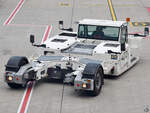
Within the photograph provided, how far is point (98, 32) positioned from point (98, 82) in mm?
3826

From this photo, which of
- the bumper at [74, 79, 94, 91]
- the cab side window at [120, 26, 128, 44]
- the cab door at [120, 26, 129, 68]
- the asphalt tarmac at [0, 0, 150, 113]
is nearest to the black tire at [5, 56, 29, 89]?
the asphalt tarmac at [0, 0, 150, 113]

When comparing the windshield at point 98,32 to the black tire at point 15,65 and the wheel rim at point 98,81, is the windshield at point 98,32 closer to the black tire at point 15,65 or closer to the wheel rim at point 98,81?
the wheel rim at point 98,81

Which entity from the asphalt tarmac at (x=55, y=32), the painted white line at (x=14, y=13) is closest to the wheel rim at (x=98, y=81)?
the asphalt tarmac at (x=55, y=32)

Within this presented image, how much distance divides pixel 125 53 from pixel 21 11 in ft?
61.0

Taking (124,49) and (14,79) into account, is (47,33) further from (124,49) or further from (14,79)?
(14,79)

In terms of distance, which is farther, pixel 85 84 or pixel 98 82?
→ pixel 98 82

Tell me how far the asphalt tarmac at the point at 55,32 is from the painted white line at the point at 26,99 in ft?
0.45

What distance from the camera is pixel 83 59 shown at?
18062 mm

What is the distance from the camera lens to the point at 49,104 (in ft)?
51.5

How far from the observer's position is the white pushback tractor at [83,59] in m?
16.6

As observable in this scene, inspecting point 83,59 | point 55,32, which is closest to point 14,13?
point 55,32

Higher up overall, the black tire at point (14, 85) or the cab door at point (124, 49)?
the cab door at point (124, 49)

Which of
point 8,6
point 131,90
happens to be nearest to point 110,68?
point 131,90

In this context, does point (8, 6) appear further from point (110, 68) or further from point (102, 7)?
point (110, 68)
